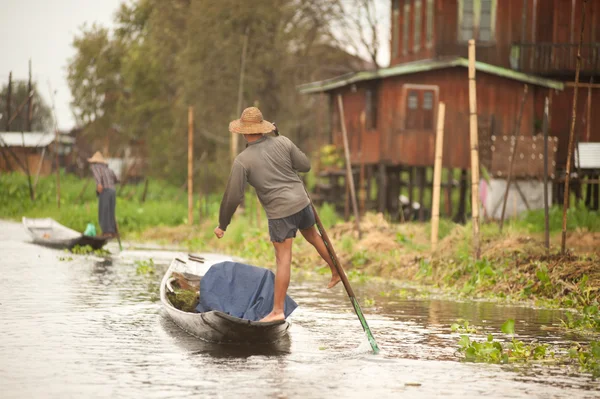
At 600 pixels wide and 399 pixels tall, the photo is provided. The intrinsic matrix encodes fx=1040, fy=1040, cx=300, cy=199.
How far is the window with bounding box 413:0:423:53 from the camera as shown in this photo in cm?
3334

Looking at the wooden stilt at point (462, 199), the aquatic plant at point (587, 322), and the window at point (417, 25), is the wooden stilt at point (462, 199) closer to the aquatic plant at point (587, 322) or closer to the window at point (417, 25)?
the window at point (417, 25)

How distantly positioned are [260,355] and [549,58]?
24.3 m

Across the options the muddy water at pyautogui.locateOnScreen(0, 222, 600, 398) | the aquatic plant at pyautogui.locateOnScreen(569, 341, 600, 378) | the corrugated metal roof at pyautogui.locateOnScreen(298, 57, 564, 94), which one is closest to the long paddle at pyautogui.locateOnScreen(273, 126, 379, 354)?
the muddy water at pyautogui.locateOnScreen(0, 222, 600, 398)

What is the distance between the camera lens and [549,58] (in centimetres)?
3197

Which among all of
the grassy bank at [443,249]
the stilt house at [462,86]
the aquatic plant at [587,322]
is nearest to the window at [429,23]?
the stilt house at [462,86]

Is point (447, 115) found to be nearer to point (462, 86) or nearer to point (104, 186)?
point (462, 86)

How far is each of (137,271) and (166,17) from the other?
27.0 metres

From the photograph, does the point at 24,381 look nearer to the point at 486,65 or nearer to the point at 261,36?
the point at 486,65

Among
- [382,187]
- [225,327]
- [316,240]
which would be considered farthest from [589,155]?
[225,327]

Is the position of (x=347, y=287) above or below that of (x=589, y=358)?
above

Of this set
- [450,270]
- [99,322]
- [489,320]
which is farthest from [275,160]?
[450,270]

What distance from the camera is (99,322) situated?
11.8m

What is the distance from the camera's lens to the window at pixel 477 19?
31.8 metres

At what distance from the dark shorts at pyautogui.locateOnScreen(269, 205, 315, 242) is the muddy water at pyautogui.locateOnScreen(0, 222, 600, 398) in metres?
1.11
